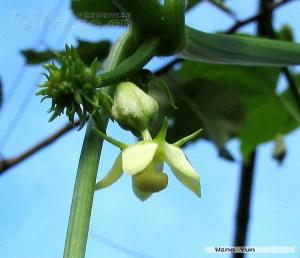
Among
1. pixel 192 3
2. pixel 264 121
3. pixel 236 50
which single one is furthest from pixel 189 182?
pixel 264 121

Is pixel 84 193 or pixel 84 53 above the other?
pixel 84 193

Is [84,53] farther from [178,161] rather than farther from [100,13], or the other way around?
[178,161]

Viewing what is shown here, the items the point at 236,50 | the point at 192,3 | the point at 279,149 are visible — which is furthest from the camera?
the point at 279,149

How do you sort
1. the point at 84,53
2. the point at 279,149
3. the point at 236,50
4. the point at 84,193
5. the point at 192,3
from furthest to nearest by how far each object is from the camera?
the point at 279,149 < the point at 84,53 < the point at 192,3 < the point at 236,50 < the point at 84,193

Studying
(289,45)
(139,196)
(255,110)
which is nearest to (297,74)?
(255,110)

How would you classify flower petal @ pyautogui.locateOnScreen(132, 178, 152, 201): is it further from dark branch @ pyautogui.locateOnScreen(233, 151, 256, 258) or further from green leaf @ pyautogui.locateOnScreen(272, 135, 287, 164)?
green leaf @ pyautogui.locateOnScreen(272, 135, 287, 164)

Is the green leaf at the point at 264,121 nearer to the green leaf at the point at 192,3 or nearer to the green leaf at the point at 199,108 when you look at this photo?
the green leaf at the point at 199,108

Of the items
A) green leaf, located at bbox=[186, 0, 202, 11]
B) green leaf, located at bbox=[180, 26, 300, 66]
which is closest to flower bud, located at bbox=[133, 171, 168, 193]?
green leaf, located at bbox=[180, 26, 300, 66]
